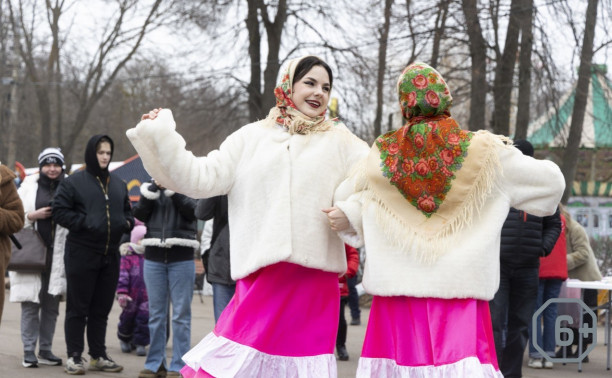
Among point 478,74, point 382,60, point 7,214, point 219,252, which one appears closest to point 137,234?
point 7,214

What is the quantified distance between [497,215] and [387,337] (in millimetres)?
808

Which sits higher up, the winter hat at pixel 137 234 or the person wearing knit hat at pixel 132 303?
the winter hat at pixel 137 234

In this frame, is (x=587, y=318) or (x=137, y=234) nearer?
(x=587, y=318)

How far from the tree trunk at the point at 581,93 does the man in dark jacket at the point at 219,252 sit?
28.8 feet

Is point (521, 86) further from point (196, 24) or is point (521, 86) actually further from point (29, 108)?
point (29, 108)

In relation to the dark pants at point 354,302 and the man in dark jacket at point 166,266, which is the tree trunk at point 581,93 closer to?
the dark pants at point 354,302

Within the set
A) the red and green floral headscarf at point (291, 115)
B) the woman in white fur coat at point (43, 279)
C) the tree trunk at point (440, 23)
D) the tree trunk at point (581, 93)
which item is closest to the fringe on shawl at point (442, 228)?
the red and green floral headscarf at point (291, 115)

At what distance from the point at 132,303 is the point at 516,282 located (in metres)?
4.30

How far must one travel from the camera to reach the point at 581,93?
55.7ft

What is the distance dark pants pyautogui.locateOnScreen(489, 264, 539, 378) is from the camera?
8422 mm

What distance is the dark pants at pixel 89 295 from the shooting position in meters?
8.64

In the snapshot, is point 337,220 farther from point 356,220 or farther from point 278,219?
point 278,219

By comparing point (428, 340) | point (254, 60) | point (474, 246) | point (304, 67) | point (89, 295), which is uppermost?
point (254, 60)

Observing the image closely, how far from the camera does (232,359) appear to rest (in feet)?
16.9
